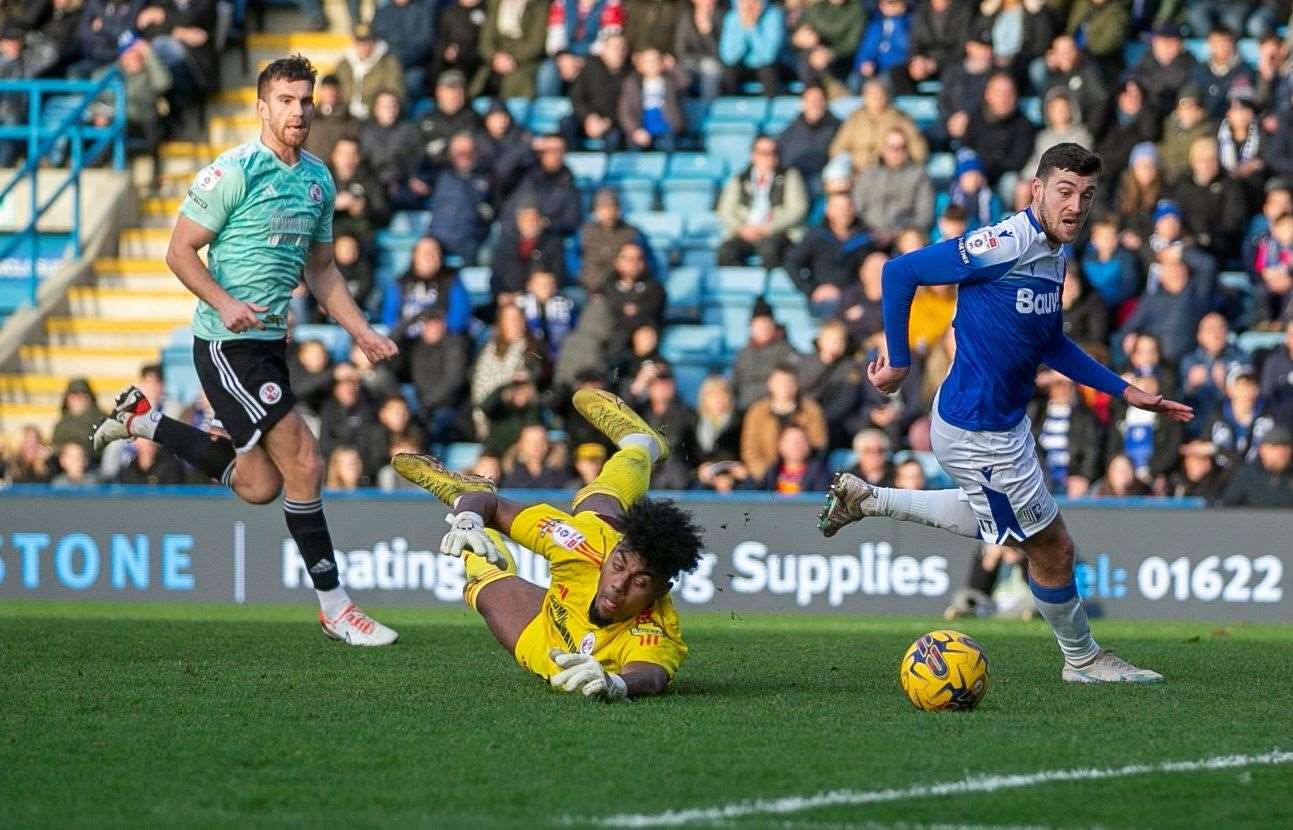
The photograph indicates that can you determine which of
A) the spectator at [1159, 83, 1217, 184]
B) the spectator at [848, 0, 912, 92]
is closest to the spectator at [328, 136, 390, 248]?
the spectator at [848, 0, 912, 92]

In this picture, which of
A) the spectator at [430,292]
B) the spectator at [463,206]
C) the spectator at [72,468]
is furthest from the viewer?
the spectator at [463,206]

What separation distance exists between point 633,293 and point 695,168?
7.61 feet

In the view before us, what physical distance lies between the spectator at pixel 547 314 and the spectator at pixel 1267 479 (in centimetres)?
583

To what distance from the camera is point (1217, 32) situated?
1720 cm

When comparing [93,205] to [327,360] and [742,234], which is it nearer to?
[327,360]

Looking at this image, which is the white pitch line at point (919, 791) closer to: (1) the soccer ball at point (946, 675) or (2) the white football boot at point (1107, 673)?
(1) the soccer ball at point (946, 675)

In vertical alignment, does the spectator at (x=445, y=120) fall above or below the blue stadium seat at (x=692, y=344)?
above

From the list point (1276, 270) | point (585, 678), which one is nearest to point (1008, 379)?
point (585, 678)

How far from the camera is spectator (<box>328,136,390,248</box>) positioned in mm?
18500

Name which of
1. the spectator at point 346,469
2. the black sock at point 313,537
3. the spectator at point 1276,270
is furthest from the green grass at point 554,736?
the spectator at point 1276,270

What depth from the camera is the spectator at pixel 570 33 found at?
19.5m

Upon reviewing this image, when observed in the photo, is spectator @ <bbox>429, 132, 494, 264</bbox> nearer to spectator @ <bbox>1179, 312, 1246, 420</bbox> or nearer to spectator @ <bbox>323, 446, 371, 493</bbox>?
spectator @ <bbox>323, 446, 371, 493</bbox>

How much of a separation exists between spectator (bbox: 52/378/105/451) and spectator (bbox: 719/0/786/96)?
666 centimetres

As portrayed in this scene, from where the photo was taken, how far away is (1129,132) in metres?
17.0
